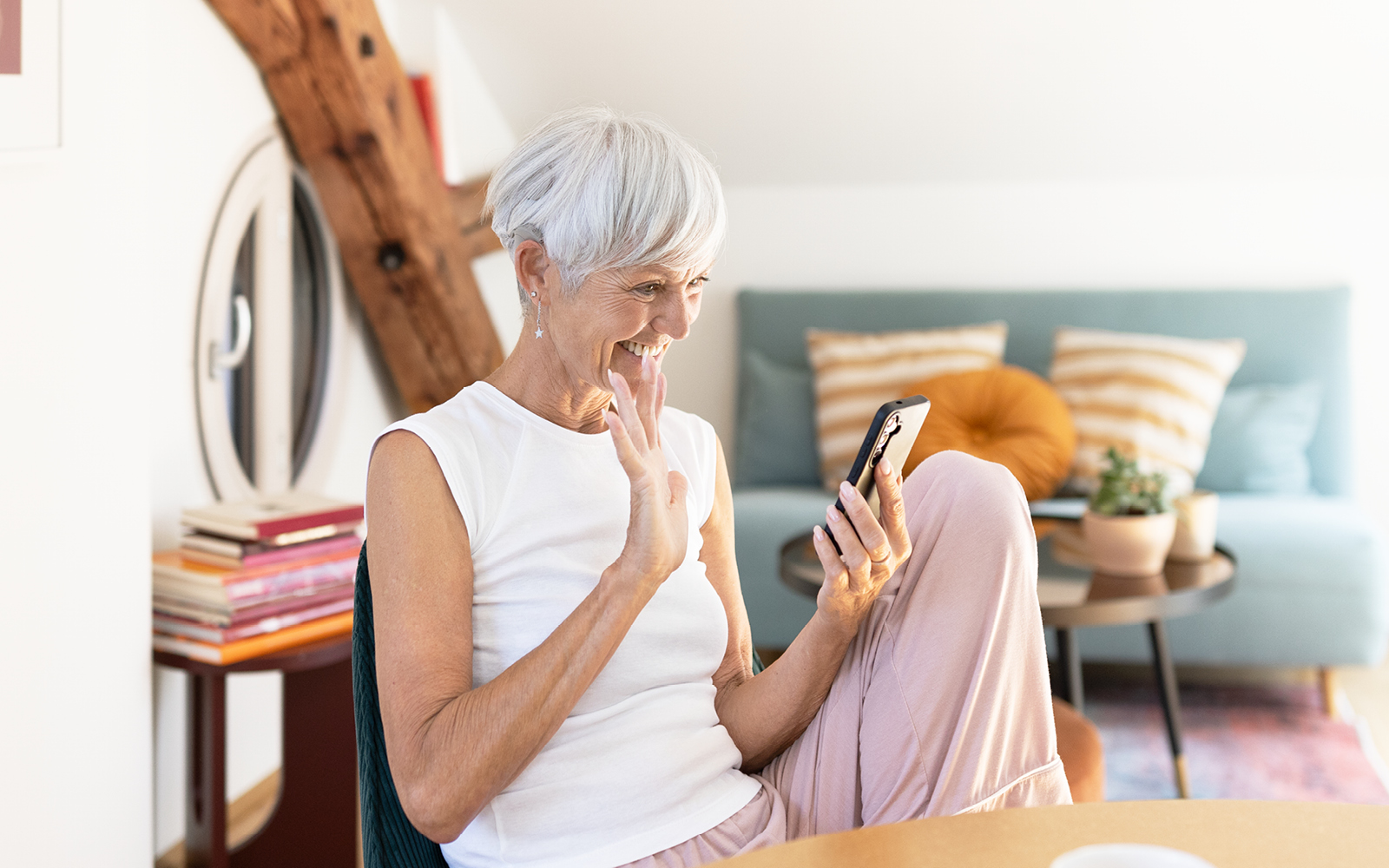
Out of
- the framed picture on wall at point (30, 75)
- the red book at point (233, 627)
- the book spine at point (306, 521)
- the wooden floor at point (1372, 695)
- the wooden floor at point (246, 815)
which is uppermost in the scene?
the framed picture on wall at point (30, 75)

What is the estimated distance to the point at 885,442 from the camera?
3.28 ft

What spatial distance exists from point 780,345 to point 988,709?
9.50ft

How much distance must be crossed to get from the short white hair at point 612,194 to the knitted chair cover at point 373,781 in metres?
0.34

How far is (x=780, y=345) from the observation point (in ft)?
12.4

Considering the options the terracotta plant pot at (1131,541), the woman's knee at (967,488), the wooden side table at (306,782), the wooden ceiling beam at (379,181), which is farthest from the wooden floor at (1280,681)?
the woman's knee at (967,488)

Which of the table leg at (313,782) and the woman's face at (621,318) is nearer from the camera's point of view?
the woman's face at (621,318)

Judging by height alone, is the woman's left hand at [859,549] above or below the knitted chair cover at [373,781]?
above

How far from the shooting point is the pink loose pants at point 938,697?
3.02ft

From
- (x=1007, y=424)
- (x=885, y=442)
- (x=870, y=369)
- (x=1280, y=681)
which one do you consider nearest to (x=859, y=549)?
(x=885, y=442)

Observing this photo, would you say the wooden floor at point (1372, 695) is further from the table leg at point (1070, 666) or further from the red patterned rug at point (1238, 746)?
the table leg at point (1070, 666)

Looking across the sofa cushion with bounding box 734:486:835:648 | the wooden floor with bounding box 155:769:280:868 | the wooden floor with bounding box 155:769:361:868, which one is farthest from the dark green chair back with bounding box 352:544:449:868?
the sofa cushion with bounding box 734:486:835:648

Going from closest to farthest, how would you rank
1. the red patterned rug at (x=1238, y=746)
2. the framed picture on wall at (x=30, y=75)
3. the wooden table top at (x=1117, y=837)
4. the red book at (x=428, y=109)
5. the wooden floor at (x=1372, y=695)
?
the wooden table top at (x=1117, y=837) → the framed picture on wall at (x=30, y=75) → the red patterned rug at (x=1238, y=746) → the wooden floor at (x=1372, y=695) → the red book at (x=428, y=109)

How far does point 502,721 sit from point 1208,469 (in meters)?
3.00

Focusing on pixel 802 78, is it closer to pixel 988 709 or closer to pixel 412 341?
pixel 412 341
